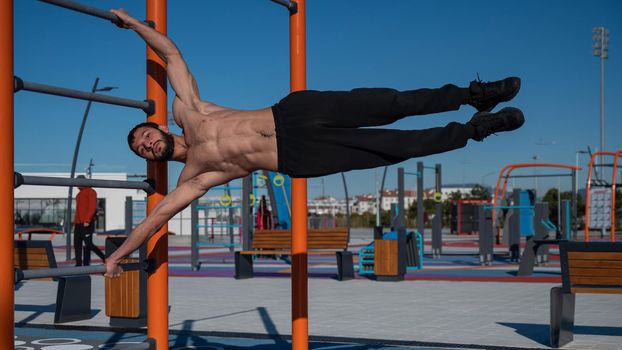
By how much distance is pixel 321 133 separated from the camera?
496 cm

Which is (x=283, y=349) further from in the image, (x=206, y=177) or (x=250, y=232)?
(x=250, y=232)

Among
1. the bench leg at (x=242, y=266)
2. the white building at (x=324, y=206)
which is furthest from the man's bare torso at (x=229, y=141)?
the white building at (x=324, y=206)

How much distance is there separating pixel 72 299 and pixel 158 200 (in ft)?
17.0

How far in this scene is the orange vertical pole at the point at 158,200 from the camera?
17.4 ft

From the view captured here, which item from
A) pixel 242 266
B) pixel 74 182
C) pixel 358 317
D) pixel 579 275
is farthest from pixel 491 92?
pixel 242 266

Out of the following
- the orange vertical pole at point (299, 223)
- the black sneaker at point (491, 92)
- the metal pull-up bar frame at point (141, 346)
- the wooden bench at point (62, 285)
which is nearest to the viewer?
the metal pull-up bar frame at point (141, 346)

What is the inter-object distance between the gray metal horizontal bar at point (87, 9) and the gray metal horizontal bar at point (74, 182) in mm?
929

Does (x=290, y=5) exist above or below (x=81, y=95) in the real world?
above

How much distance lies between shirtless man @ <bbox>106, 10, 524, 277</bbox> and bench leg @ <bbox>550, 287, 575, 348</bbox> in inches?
120

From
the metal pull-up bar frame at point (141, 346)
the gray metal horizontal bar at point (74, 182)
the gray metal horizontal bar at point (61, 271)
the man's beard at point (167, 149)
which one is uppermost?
the man's beard at point (167, 149)

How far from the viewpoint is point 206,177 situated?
530cm

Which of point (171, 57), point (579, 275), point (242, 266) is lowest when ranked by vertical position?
point (242, 266)

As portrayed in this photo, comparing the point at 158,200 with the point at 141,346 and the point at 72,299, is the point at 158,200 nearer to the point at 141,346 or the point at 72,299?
the point at 141,346

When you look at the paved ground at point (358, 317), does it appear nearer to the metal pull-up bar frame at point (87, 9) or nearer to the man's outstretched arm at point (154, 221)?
the man's outstretched arm at point (154, 221)
